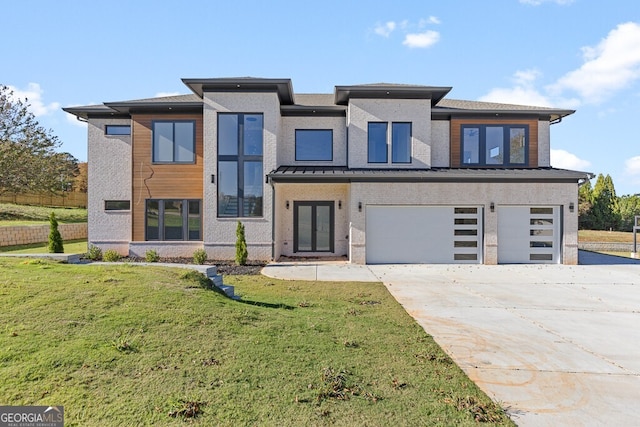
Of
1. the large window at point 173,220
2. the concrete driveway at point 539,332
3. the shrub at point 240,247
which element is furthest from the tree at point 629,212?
the large window at point 173,220

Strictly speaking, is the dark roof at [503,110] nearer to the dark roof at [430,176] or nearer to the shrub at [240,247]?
the dark roof at [430,176]

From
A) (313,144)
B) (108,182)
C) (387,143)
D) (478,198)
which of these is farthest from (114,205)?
(478,198)

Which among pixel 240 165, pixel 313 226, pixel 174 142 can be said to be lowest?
pixel 313 226

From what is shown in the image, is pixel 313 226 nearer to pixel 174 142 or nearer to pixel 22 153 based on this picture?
pixel 174 142

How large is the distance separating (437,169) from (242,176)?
26.4 feet

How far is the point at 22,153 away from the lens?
26.0m

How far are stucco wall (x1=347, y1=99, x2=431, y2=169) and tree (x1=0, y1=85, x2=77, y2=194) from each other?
2530 centimetres

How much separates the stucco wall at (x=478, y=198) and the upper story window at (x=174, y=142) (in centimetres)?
699

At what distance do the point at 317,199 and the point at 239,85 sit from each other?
5563 mm

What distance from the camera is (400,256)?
14.0 metres

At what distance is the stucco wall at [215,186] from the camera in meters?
14.0

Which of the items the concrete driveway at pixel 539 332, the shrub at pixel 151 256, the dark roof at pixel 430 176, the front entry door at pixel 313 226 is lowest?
the concrete driveway at pixel 539 332

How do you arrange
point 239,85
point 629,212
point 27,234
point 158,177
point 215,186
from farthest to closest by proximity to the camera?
1. point 629,212
2. point 27,234
3. point 158,177
4. point 215,186
5. point 239,85

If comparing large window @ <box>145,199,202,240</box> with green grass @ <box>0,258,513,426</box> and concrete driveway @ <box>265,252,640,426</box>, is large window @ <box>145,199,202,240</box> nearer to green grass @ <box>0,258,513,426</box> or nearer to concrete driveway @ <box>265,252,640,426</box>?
concrete driveway @ <box>265,252,640,426</box>
